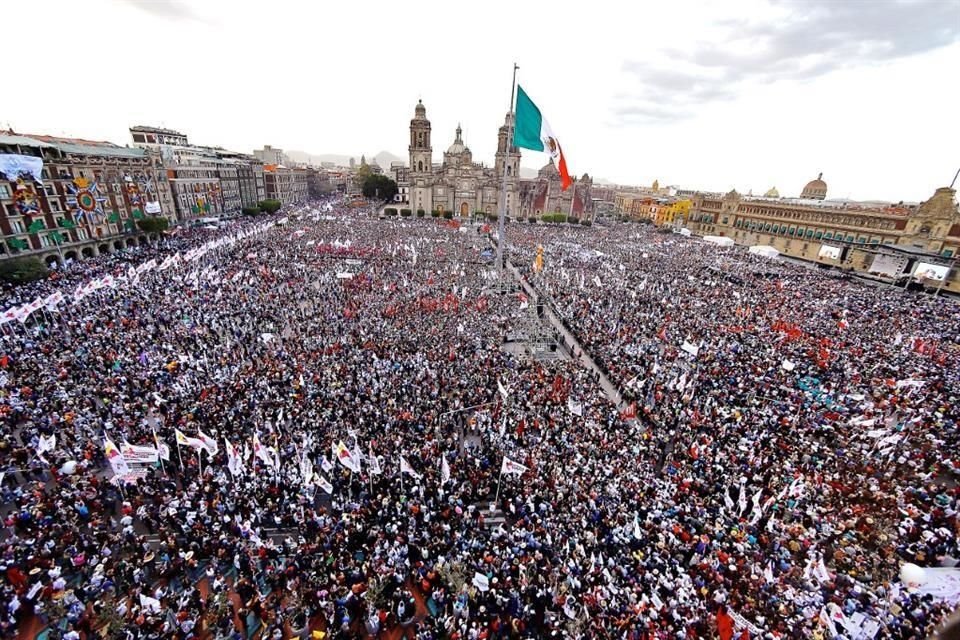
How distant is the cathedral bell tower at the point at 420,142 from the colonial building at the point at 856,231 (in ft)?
193

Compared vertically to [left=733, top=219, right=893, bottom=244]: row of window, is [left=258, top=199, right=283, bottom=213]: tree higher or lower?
lower

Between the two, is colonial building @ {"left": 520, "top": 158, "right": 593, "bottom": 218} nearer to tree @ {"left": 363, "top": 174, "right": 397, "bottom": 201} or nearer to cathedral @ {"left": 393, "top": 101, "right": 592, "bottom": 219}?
cathedral @ {"left": 393, "top": 101, "right": 592, "bottom": 219}

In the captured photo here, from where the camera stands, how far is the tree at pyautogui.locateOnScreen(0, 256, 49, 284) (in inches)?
1088

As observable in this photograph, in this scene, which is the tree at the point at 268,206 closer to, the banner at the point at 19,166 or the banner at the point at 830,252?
the banner at the point at 19,166

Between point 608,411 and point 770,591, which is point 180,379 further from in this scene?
point 770,591

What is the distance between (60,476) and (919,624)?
74.1 feet

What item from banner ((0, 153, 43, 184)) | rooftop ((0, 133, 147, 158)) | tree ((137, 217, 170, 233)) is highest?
rooftop ((0, 133, 147, 158))

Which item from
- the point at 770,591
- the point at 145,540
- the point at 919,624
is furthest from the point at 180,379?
the point at 919,624

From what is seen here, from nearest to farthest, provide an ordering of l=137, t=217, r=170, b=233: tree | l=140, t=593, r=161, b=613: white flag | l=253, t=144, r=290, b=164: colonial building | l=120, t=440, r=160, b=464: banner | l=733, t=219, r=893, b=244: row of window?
l=140, t=593, r=161, b=613: white flag → l=120, t=440, r=160, b=464: banner → l=137, t=217, r=170, b=233: tree → l=733, t=219, r=893, b=244: row of window → l=253, t=144, r=290, b=164: colonial building

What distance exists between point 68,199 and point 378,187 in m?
71.1

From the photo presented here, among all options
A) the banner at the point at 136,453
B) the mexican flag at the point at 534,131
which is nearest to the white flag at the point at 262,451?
the banner at the point at 136,453

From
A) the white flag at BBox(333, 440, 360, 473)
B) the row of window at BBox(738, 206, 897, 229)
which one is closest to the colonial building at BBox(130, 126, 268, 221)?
the white flag at BBox(333, 440, 360, 473)

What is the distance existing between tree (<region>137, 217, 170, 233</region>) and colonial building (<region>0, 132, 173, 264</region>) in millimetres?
989

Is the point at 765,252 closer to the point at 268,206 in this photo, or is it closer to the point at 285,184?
the point at 268,206
